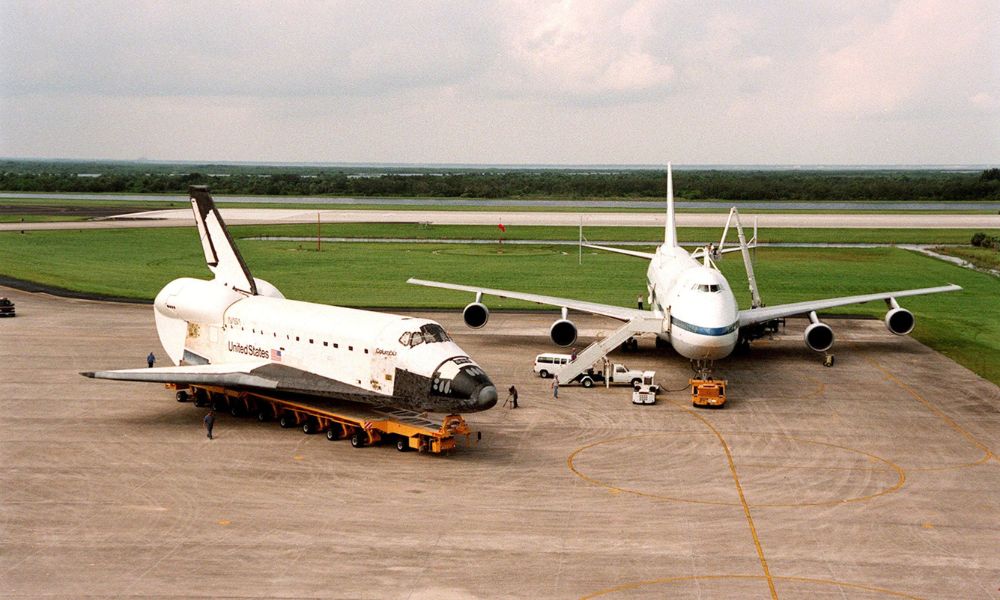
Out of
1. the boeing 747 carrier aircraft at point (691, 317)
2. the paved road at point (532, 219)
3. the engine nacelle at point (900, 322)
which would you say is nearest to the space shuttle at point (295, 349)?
the boeing 747 carrier aircraft at point (691, 317)

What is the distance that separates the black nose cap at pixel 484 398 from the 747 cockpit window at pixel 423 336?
315 cm

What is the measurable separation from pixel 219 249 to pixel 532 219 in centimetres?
10787

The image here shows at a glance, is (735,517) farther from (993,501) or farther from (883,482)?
(993,501)

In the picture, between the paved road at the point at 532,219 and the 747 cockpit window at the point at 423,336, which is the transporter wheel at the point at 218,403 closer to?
the 747 cockpit window at the point at 423,336

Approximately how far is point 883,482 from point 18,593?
84.6ft

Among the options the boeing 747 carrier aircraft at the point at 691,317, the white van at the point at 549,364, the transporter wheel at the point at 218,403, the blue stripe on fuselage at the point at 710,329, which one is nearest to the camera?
the transporter wheel at the point at 218,403

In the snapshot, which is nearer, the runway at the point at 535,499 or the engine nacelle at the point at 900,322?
the runway at the point at 535,499

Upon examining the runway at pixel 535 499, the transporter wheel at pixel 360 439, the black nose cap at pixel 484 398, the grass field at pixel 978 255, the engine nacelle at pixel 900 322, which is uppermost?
the black nose cap at pixel 484 398

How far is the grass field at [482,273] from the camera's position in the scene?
68.8 metres

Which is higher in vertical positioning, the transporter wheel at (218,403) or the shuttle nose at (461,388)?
the shuttle nose at (461,388)

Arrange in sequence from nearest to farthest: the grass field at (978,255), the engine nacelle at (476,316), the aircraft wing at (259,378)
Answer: the aircraft wing at (259,378) < the engine nacelle at (476,316) < the grass field at (978,255)

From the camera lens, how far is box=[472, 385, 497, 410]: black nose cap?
1316 inches

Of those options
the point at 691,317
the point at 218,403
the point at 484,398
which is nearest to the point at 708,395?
the point at 691,317

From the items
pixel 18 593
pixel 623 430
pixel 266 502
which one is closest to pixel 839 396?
pixel 623 430
